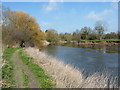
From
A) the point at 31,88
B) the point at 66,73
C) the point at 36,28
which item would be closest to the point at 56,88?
the point at 31,88

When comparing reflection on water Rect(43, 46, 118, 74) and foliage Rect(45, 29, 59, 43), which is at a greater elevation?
foliage Rect(45, 29, 59, 43)

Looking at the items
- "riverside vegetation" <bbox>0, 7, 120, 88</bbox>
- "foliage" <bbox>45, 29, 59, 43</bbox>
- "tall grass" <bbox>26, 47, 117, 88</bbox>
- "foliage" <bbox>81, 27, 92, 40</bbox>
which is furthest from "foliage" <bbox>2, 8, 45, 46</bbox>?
"foliage" <bbox>81, 27, 92, 40</bbox>

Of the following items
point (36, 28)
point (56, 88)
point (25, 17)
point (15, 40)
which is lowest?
point (56, 88)

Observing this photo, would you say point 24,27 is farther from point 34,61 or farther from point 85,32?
point 85,32

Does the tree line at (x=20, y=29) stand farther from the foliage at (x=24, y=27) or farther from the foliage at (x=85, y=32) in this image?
the foliage at (x=85, y=32)

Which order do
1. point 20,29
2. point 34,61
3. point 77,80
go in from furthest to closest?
1. point 20,29
2. point 34,61
3. point 77,80

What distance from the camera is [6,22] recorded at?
28.1m

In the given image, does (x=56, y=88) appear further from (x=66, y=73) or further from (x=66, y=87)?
(x=66, y=73)

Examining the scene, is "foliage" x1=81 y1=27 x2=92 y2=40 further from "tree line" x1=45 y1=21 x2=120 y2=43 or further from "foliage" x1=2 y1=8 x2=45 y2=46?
"foliage" x1=2 y1=8 x2=45 y2=46

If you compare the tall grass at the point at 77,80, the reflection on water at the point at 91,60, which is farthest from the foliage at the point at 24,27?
the tall grass at the point at 77,80

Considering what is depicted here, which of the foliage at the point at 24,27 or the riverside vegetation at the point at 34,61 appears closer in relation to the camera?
the riverside vegetation at the point at 34,61

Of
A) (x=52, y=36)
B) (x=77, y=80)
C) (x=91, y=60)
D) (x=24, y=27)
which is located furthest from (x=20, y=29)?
(x=52, y=36)

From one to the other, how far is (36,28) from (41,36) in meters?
1.97

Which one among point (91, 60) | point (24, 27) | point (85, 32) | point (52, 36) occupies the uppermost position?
point (85, 32)
